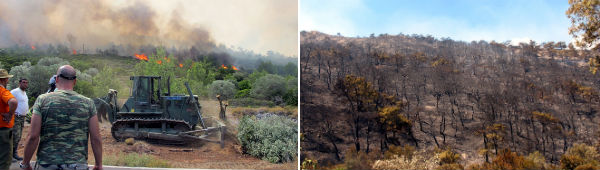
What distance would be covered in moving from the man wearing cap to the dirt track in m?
3.48

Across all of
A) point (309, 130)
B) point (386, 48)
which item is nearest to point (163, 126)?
point (309, 130)

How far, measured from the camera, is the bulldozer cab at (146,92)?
803 centimetres

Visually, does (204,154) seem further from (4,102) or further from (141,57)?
(4,102)

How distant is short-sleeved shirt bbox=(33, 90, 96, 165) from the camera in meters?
3.35

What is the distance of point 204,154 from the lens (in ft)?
25.1

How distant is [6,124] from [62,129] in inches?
52.1

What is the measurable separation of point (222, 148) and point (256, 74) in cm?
133

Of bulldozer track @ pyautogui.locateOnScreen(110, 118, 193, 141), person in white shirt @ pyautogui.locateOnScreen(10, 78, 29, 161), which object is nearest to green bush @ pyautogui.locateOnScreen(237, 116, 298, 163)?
bulldozer track @ pyautogui.locateOnScreen(110, 118, 193, 141)

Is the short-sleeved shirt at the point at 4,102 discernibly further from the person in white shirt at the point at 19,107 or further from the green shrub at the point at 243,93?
the green shrub at the point at 243,93

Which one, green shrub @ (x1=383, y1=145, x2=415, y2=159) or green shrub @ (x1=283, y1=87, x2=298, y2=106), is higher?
green shrub @ (x1=283, y1=87, x2=298, y2=106)

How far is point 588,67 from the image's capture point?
689 centimetres

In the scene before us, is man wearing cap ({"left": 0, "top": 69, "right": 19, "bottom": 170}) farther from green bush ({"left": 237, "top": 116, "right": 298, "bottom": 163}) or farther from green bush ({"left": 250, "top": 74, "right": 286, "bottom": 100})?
green bush ({"left": 250, "top": 74, "right": 286, "bottom": 100})

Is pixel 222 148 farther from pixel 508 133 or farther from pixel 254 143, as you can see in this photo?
pixel 508 133

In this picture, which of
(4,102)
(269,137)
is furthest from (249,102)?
(4,102)
